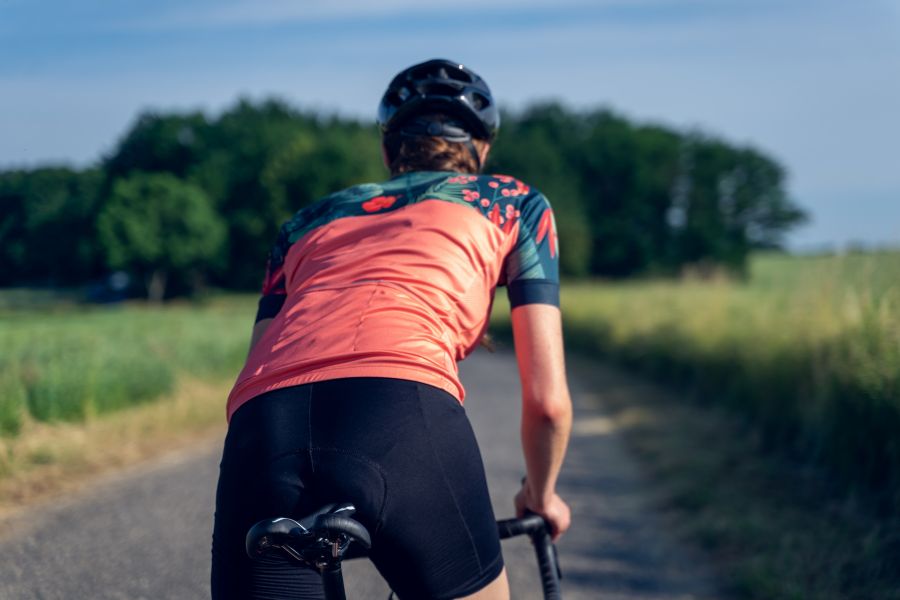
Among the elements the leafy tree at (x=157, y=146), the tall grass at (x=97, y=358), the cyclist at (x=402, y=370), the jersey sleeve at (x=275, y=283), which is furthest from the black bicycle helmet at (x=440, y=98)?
the tall grass at (x=97, y=358)

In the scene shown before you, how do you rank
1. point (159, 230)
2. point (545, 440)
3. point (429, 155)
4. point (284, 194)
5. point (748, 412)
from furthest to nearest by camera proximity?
point (284, 194) < point (159, 230) < point (748, 412) < point (429, 155) < point (545, 440)

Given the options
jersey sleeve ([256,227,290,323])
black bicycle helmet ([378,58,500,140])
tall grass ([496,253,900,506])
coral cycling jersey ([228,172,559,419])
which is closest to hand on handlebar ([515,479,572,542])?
coral cycling jersey ([228,172,559,419])

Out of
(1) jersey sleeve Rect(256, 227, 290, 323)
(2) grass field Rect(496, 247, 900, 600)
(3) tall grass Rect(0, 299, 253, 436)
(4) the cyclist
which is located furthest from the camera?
(3) tall grass Rect(0, 299, 253, 436)

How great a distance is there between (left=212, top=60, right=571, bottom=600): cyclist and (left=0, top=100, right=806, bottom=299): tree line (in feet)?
→ 2.36

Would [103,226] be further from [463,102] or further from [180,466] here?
[463,102]

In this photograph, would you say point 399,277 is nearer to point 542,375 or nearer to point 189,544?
point 542,375

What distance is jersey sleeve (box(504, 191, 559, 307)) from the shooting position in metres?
2.01

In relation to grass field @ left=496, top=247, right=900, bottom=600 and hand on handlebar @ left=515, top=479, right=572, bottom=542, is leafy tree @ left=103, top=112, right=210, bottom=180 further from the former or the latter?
grass field @ left=496, top=247, right=900, bottom=600

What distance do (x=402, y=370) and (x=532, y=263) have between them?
448mm

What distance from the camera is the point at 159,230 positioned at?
10305mm

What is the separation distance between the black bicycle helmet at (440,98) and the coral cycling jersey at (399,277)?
0.23 meters

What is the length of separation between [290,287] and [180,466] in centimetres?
541

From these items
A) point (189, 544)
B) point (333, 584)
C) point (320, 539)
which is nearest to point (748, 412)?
point (189, 544)

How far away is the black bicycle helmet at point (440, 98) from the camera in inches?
89.0
